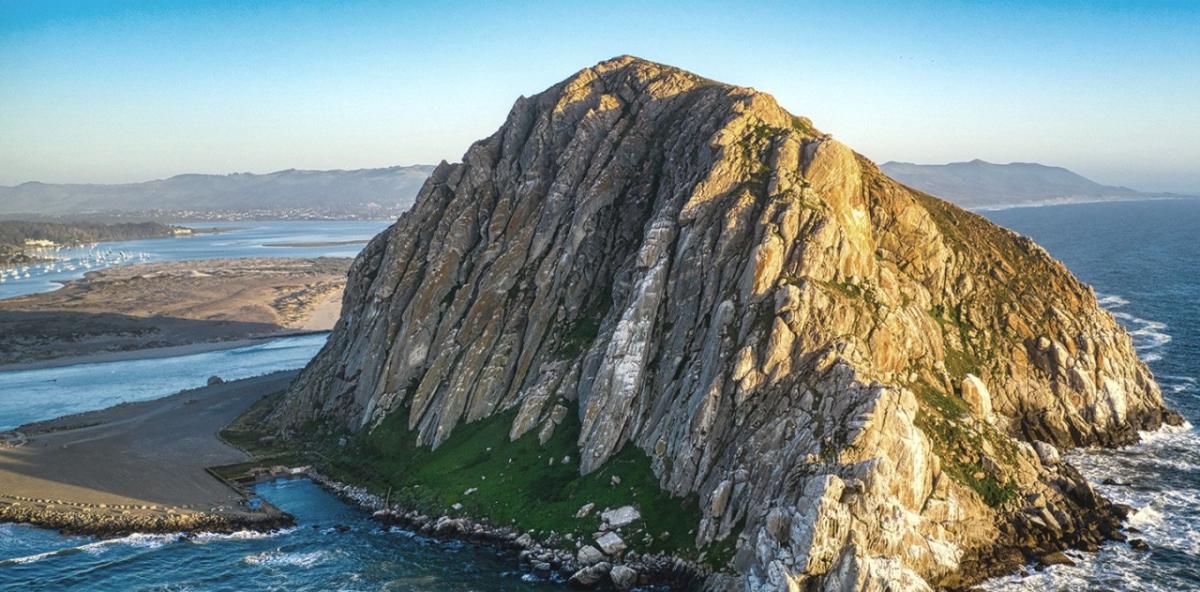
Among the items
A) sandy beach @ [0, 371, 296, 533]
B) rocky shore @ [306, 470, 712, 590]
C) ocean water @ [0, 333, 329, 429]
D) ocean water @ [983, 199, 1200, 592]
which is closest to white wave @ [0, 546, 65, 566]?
Result: sandy beach @ [0, 371, 296, 533]

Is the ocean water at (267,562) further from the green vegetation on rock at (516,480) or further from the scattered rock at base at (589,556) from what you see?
the green vegetation on rock at (516,480)

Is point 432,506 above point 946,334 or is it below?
below

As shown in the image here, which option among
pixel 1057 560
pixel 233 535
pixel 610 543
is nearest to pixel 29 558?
pixel 233 535

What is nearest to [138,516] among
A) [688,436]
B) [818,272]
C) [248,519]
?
[248,519]

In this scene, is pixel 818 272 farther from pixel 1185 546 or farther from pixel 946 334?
pixel 1185 546

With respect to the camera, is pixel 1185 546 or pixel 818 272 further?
pixel 818 272

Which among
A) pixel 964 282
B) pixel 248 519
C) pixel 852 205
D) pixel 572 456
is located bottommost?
pixel 248 519

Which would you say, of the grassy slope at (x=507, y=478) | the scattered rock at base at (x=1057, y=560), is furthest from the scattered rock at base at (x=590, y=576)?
the scattered rock at base at (x=1057, y=560)

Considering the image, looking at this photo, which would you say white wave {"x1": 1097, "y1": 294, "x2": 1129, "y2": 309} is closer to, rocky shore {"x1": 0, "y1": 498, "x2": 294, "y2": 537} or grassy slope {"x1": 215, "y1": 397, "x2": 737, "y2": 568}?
grassy slope {"x1": 215, "y1": 397, "x2": 737, "y2": 568}
